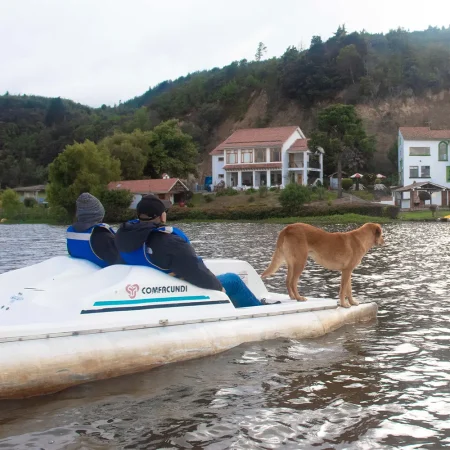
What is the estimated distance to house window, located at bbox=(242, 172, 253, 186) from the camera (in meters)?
94.2

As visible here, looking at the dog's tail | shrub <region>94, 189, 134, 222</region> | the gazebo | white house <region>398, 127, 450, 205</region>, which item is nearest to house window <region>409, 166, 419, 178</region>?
white house <region>398, 127, 450, 205</region>

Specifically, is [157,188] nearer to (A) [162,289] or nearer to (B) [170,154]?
(B) [170,154]

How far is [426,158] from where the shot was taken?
80000 millimetres

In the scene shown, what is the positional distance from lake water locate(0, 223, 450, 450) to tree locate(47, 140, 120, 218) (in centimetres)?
6819

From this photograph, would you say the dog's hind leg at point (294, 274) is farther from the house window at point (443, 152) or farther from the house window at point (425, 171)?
the house window at point (443, 152)

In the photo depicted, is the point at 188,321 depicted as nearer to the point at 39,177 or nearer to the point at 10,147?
the point at 39,177

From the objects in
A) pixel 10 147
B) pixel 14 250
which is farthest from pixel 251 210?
pixel 10 147

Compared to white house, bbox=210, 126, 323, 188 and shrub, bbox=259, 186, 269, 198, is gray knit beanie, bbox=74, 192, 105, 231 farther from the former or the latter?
white house, bbox=210, 126, 323, 188

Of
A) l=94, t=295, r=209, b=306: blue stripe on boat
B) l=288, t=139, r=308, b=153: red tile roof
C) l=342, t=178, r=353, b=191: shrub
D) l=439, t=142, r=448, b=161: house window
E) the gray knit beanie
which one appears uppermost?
l=288, t=139, r=308, b=153: red tile roof

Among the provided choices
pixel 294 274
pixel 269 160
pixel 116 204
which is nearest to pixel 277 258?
pixel 294 274

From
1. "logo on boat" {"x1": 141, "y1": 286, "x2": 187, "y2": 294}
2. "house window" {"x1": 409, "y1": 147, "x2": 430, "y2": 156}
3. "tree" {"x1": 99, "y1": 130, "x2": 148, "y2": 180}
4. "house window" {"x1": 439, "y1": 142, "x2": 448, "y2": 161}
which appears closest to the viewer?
"logo on boat" {"x1": 141, "y1": 286, "x2": 187, "y2": 294}

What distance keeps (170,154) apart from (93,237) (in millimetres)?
90126

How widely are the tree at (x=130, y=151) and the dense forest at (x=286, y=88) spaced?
96.4 feet

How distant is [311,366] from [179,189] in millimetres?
76349
